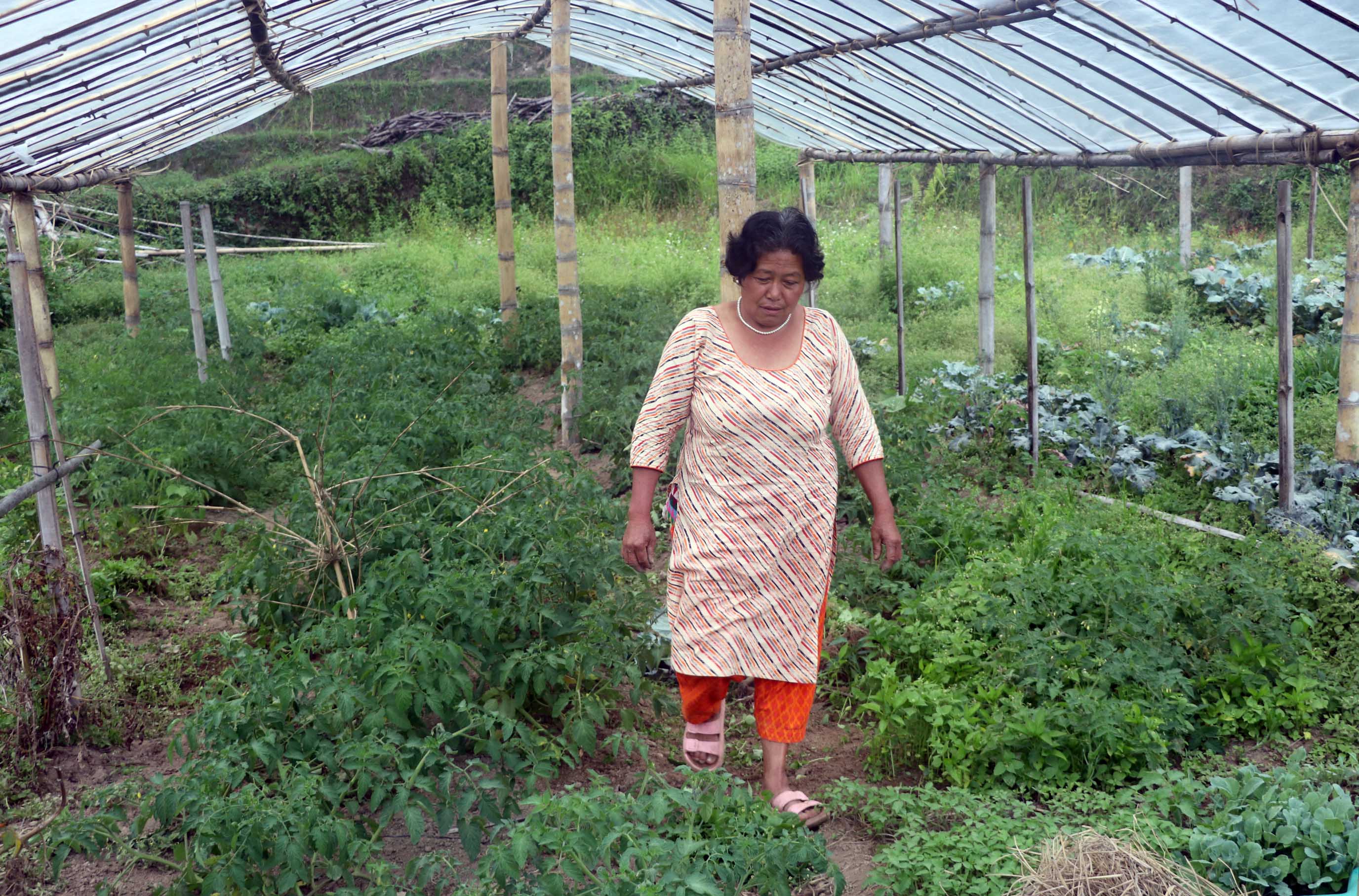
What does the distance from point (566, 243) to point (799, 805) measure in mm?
5703

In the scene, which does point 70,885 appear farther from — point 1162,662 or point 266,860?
point 1162,662

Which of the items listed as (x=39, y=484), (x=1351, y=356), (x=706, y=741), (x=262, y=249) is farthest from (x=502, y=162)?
(x=262, y=249)

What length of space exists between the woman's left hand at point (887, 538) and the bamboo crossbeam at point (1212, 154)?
10.2ft

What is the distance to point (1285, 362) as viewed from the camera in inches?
203

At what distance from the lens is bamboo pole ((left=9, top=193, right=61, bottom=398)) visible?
645 cm

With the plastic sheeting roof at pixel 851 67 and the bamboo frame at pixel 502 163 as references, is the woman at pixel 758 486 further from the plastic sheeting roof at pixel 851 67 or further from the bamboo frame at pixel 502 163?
the bamboo frame at pixel 502 163

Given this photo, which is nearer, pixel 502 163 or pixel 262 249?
pixel 502 163

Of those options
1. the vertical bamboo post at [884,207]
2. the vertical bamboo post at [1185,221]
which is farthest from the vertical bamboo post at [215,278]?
the vertical bamboo post at [1185,221]

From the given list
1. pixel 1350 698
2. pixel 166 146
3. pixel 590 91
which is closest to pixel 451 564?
pixel 1350 698

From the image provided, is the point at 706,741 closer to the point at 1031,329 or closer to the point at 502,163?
the point at 1031,329

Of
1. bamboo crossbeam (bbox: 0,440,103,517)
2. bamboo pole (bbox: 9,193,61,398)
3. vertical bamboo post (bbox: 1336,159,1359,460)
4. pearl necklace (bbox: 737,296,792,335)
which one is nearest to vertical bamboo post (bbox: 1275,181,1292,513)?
vertical bamboo post (bbox: 1336,159,1359,460)

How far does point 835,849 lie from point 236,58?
258 inches

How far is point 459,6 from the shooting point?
8.88 metres

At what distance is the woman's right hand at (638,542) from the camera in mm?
3248
